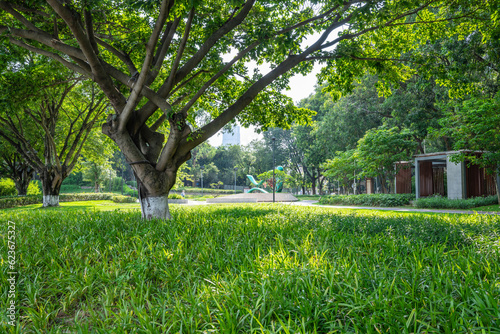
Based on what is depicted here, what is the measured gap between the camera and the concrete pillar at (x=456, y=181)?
16.7 m

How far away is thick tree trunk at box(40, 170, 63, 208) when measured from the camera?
15.9 meters

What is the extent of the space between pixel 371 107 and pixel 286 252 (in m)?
23.2

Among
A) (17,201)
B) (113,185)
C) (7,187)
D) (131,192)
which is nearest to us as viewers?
(17,201)

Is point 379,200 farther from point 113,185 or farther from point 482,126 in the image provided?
point 113,185

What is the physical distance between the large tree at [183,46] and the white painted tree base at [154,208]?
2cm

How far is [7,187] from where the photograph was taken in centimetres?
2564

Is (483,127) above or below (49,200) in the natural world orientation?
above

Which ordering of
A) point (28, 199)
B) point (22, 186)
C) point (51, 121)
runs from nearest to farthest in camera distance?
point (51, 121) → point (28, 199) → point (22, 186)

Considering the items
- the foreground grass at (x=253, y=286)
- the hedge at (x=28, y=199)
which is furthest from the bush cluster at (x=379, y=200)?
the hedge at (x=28, y=199)

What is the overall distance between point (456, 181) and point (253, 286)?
19.1 meters

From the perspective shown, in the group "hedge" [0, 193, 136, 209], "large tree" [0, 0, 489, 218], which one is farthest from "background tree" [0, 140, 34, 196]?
"large tree" [0, 0, 489, 218]

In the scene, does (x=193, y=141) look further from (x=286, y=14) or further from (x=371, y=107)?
(x=371, y=107)

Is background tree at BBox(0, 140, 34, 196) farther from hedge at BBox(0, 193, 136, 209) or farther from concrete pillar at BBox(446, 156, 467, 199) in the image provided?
concrete pillar at BBox(446, 156, 467, 199)

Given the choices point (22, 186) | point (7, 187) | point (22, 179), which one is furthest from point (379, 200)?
point (7, 187)
